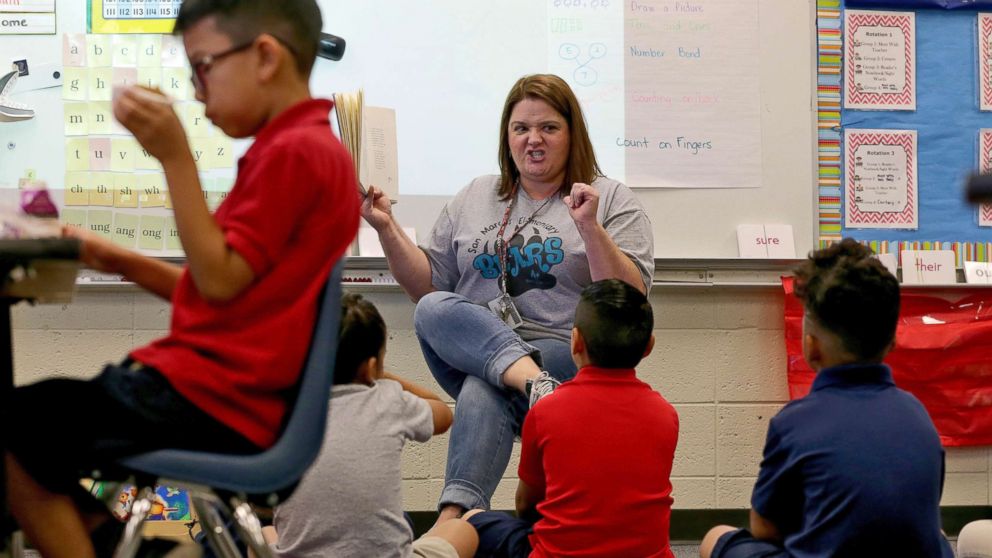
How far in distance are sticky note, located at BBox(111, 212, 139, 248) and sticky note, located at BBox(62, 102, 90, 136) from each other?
0.28m

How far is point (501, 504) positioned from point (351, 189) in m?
2.21

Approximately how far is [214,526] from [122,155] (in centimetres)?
214

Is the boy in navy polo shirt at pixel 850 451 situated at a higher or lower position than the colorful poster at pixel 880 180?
lower

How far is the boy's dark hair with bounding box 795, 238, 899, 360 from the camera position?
1836 mm

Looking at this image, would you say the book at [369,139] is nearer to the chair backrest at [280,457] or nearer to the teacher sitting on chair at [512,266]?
the teacher sitting on chair at [512,266]

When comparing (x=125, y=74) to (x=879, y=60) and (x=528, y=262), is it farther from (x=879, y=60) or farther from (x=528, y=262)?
(x=879, y=60)

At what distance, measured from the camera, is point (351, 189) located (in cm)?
133

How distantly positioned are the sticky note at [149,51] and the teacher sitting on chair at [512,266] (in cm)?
111

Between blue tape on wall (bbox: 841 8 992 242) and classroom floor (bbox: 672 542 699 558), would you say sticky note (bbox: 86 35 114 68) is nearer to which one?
classroom floor (bbox: 672 542 699 558)

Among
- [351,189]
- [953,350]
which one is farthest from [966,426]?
[351,189]

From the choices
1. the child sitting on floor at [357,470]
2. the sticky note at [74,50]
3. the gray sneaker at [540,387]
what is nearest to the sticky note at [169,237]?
the sticky note at [74,50]

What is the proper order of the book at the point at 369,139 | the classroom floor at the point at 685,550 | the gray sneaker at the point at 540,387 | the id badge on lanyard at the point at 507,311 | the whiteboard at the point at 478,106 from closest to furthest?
the gray sneaker at the point at 540,387 < the id badge on lanyard at the point at 507,311 < the book at the point at 369,139 < the classroom floor at the point at 685,550 < the whiteboard at the point at 478,106

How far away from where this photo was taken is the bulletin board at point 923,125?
3.41 meters

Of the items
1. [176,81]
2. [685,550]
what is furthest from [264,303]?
[685,550]
